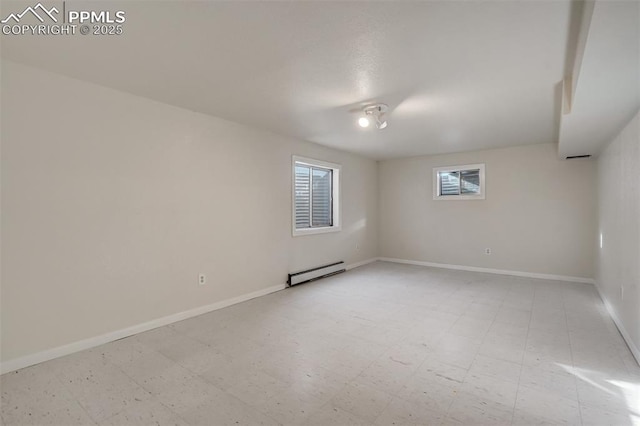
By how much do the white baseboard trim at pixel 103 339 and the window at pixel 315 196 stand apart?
166 centimetres

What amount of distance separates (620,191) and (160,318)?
491 cm

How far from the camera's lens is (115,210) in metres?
2.77

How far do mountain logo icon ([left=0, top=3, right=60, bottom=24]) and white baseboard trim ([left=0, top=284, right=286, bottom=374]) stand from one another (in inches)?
92.8

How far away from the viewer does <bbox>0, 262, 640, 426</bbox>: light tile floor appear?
1.77 meters

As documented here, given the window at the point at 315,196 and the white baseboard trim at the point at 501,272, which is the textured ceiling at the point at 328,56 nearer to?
the window at the point at 315,196

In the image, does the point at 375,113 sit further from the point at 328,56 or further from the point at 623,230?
the point at 623,230

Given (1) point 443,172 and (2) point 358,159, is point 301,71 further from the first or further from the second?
(1) point 443,172

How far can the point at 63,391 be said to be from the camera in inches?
78.4

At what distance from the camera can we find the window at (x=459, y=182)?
5640 mm

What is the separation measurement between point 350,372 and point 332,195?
12.6 feet

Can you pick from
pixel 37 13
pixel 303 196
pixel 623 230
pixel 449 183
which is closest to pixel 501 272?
pixel 449 183

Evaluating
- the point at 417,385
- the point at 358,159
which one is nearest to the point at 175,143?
the point at 417,385

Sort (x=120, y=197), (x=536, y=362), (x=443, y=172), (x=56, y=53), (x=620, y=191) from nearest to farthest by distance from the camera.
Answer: (x=56, y=53), (x=536, y=362), (x=120, y=197), (x=620, y=191), (x=443, y=172)

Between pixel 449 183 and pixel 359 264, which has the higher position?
pixel 449 183
